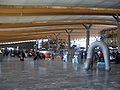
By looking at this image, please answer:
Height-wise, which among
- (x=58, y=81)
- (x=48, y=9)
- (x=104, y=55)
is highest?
(x=48, y=9)

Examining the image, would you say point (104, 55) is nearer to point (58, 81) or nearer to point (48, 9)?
point (48, 9)

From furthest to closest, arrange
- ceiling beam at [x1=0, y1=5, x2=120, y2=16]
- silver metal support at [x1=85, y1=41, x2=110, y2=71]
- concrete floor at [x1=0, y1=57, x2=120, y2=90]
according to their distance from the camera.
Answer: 1. ceiling beam at [x1=0, y1=5, x2=120, y2=16]
2. silver metal support at [x1=85, y1=41, x2=110, y2=71]
3. concrete floor at [x1=0, y1=57, x2=120, y2=90]

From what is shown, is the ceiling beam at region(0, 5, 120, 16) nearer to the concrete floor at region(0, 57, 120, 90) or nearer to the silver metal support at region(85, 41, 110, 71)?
the silver metal support at region(85, 41, 110, 71)

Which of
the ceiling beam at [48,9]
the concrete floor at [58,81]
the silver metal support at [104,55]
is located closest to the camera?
the concrete floor at [58,81]

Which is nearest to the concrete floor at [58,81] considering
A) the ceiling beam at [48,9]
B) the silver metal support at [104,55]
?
the silver metal support at [104,55]

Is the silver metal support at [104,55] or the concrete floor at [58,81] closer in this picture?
the concrete floor at [58,81]

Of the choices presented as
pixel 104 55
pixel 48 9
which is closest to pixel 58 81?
pixel 104 55

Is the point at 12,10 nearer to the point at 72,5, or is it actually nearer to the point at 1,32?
the point at 72,5

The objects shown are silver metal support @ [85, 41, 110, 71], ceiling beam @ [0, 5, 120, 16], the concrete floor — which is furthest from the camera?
ceiling beam @ [0, 5, 120, 16]

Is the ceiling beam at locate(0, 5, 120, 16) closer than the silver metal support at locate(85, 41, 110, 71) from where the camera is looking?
No

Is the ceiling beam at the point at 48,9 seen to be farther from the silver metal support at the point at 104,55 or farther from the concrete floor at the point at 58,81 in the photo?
the concrete floor at the point at 58,81

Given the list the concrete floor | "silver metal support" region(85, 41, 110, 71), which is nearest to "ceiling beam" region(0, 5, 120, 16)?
"silver metal support" region(85, 41, 110, 71)

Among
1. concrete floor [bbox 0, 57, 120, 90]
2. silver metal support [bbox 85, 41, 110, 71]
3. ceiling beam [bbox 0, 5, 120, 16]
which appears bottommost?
concrete floor [bbox 0, 57, 120, 90]

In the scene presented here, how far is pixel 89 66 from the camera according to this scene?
2217cm
